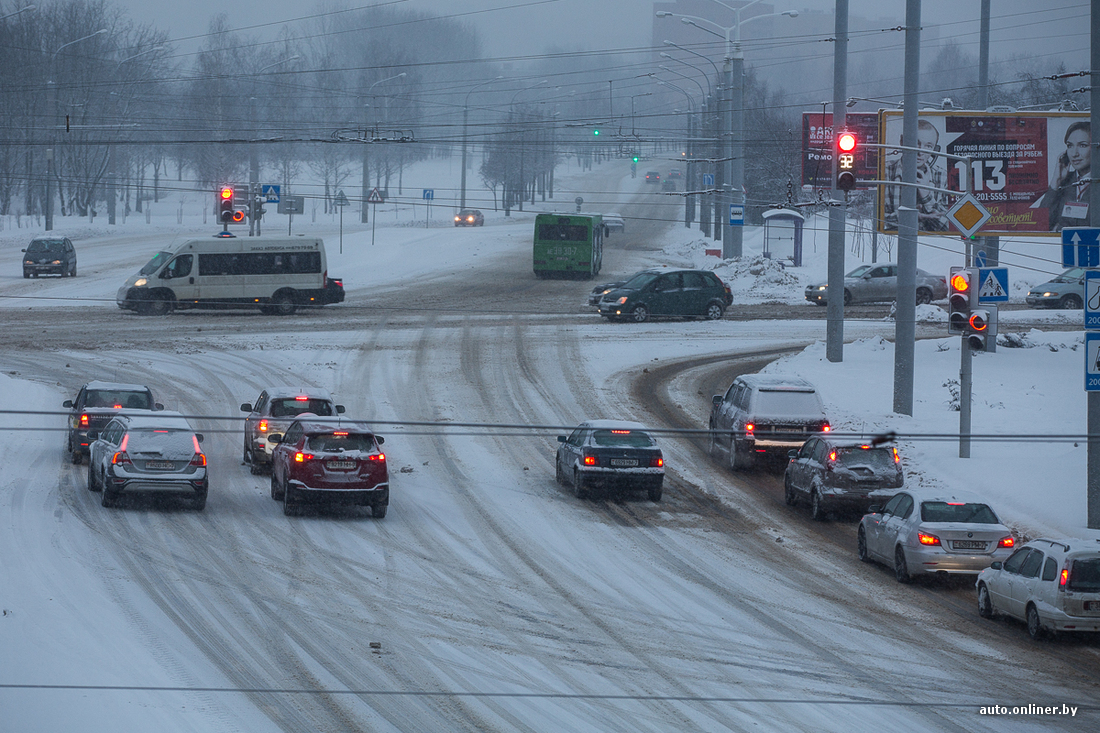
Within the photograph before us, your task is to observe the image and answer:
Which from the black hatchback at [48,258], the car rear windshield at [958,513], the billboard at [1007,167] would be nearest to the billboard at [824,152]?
the billboard at [1007,167]

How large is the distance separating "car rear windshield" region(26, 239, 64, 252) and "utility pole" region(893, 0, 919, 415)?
38.0 metres

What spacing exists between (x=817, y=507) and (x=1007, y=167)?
16540mm

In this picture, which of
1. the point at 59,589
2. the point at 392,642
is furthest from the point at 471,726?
the point at 59,589

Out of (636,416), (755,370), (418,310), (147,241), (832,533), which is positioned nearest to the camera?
(832,533)

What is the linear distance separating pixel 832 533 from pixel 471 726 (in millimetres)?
10303

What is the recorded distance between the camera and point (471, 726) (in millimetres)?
11117

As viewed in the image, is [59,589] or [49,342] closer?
[59,589]

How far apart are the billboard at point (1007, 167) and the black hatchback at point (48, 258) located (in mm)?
34979

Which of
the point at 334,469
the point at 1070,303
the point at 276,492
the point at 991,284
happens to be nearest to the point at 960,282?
the point at 991,284

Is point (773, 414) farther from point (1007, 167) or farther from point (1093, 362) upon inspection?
point (1007, 167)

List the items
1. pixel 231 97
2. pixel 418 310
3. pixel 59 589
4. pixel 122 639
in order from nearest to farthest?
1. pixel 122 639
2. pixel 59 589
3. pixel 418 310
4. pixel 231 97

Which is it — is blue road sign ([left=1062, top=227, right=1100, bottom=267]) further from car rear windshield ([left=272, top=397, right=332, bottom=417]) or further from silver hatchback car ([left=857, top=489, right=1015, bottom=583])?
car rear windshield ([left=272, top=397, right=332, bottom=417])

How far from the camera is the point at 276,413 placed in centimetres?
2281

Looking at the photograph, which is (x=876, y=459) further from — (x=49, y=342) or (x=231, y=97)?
(x=231, y=97)
